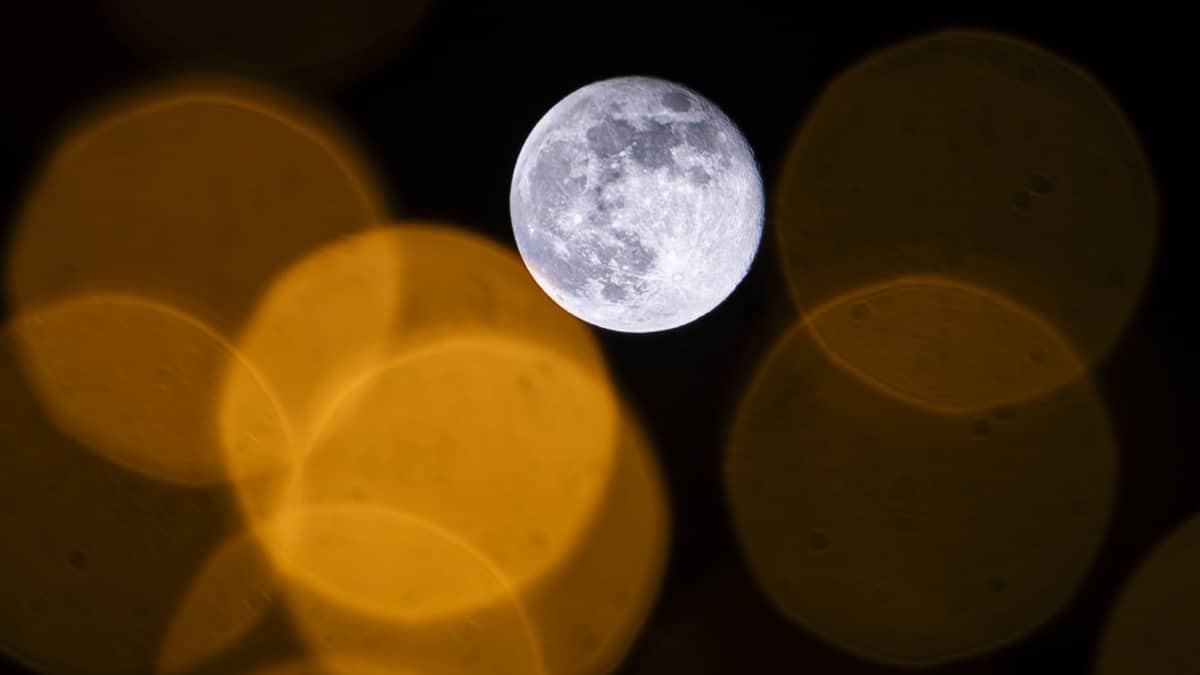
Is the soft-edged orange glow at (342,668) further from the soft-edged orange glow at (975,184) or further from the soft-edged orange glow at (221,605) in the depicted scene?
the soft-edged orange glow at (975,184)

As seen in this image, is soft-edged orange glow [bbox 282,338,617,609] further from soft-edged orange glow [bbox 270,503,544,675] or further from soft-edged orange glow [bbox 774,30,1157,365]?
soft-edged orange glow [bbox 774,30,1157,365]

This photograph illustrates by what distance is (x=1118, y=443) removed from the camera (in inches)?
78.2

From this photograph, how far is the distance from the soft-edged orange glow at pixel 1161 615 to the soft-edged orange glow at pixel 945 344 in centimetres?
57

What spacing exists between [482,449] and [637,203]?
0.90m

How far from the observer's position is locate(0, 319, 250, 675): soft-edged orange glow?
194 cm

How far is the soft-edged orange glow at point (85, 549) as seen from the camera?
1939 mm

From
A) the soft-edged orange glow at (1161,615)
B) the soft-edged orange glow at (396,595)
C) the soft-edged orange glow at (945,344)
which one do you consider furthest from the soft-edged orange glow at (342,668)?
the soft-edged orange glow at (1161,615)

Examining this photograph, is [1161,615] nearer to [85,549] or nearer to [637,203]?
[637,203]

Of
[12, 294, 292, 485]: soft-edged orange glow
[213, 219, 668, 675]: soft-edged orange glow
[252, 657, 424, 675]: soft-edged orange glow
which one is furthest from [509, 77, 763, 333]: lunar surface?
[252, 657, 424, 675]: soft-edged orange glow

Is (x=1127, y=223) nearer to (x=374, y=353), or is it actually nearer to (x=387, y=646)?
(x=374, y=353)

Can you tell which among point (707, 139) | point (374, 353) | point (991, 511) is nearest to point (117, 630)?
point (374, 353)

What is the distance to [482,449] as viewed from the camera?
2.00 m

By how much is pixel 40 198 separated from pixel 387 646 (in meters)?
1.62

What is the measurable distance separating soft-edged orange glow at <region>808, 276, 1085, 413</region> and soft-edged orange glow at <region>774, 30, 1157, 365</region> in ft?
0.13
